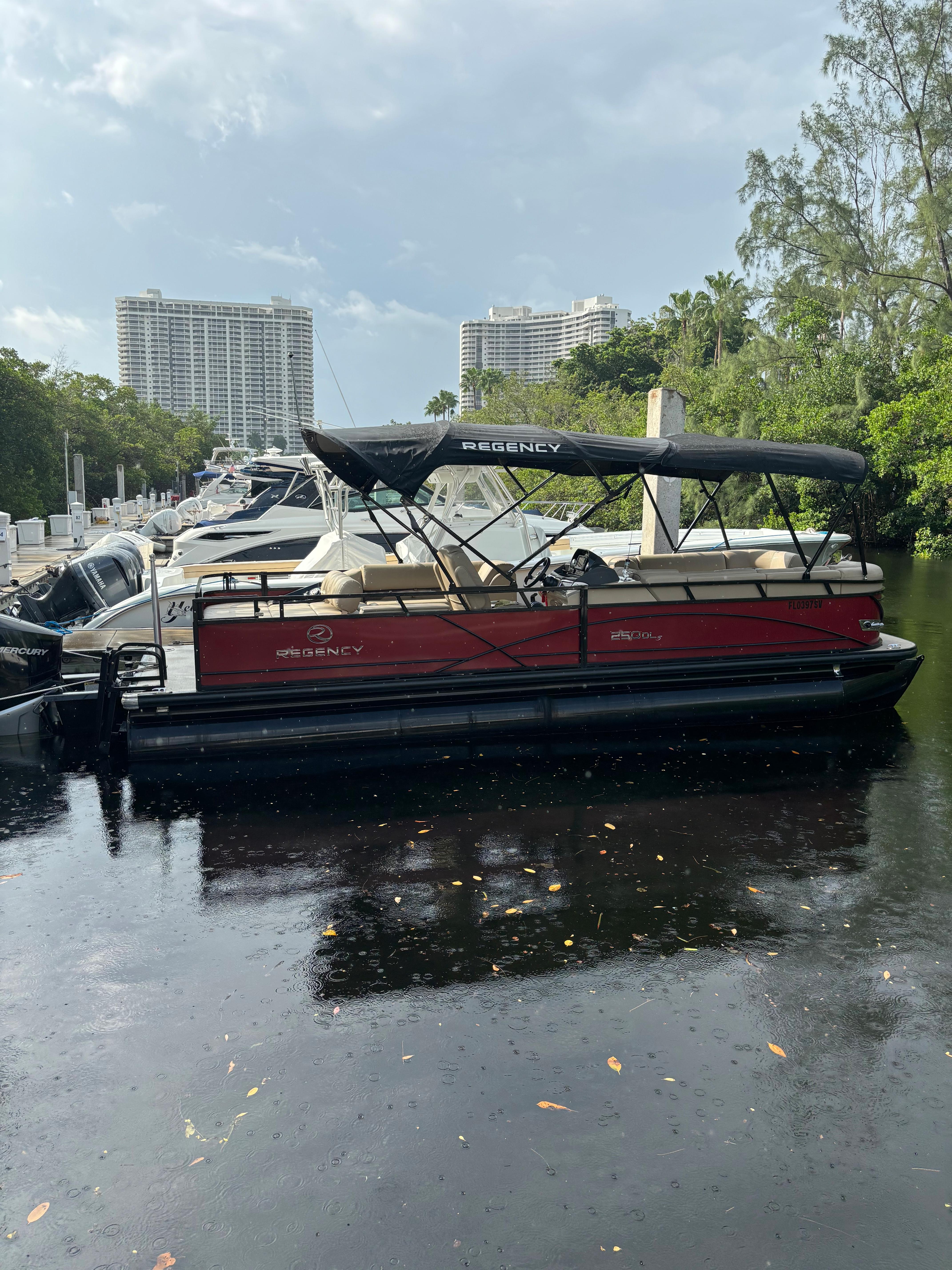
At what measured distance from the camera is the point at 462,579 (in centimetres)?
841

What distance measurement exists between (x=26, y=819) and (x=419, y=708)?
330cm

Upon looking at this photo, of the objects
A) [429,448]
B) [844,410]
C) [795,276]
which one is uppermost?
[795,276]

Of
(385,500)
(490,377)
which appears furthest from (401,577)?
(490,377)

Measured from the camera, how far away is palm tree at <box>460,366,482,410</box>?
9306 centimetres

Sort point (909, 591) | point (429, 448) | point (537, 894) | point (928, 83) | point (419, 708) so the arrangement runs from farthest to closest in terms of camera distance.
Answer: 1. point (928, 83)
2. point (909, 591)
3. point (419, 708)
4. point (429, 448)
5. point (537, 894)

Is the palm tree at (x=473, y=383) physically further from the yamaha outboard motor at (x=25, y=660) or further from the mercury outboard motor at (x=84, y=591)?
the yamaha outboard motor at (x=25, y=660)

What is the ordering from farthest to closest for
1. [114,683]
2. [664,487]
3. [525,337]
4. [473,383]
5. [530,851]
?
1. [525,337]
2. [473,383]
3. [664,487]
4. [114,683]
5. [530,851]

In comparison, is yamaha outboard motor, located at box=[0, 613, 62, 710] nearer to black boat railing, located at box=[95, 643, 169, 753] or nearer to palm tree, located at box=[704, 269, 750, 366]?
black boat railing, located at box=[95, 643, 169, 753]

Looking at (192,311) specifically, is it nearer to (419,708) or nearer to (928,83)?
(928,83)

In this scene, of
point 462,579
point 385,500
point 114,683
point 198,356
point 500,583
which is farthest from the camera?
point 198,356

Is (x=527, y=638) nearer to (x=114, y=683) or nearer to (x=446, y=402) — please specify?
(x=114, y=683)

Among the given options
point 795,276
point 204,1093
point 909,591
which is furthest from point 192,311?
point 204,1093

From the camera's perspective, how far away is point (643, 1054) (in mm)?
3855

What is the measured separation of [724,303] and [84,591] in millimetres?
44551
